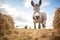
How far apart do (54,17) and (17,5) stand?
2.56 feet

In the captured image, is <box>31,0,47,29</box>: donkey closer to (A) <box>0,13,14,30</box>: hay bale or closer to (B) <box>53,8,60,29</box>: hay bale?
(B) <box>53,8,60,29</box>: hay bale

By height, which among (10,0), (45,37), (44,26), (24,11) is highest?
(10,0)

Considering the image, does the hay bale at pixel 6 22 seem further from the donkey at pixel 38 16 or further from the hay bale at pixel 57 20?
the hay bale at pixel 57 20

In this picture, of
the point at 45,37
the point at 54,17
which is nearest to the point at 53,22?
the point at 54,17

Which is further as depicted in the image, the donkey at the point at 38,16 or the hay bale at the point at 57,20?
the donkey at the point at 38,16

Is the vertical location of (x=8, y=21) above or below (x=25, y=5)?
below

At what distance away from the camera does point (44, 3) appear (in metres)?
3.38

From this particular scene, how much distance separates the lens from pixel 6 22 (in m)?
3.19

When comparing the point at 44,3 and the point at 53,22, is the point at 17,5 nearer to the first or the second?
the point at 44,3

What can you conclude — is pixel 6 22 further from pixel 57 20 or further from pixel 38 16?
pixel 57 20

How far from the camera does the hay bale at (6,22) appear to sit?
3143mm

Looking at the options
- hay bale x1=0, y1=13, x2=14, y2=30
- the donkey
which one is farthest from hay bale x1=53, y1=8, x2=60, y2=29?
hay bale x1=0, y1=13, x2=14, y2=30

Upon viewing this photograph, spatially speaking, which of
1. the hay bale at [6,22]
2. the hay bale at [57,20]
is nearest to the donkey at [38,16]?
the hay bale at [57,20]

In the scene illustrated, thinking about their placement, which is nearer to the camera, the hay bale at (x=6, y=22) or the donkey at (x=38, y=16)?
the hay bale at (x=6, y=22)
